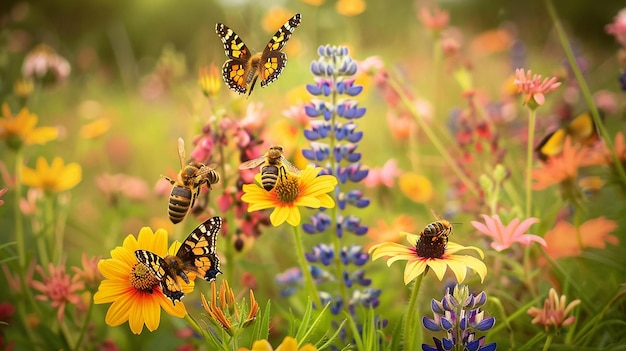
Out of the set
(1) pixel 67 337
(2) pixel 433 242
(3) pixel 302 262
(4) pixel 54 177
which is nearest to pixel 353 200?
(3) pixel 302 262

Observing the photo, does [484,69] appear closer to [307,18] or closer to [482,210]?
[307,18]

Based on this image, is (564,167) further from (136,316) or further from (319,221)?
(136,316)

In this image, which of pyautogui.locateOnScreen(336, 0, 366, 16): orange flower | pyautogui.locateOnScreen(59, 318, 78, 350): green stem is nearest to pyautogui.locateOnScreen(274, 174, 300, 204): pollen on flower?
pyautogui.locateOnScreen(59, 318, 78, 350): green stem

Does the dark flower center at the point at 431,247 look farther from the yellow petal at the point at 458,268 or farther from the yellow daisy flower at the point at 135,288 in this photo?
the yellow daisy flower at the point at 135,288

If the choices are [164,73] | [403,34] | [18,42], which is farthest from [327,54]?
[403,34]

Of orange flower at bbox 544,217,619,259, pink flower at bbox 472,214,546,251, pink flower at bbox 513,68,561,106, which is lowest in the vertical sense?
pink flower at bbox 472,214,546,251

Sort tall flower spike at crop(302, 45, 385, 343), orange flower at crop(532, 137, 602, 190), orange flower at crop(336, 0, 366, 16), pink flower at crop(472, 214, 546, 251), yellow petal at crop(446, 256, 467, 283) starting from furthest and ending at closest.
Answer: orange flower at crop(336, 0, 366, 16), orange flower at crop(532, 137, 602, 190), tall flower spike at crop(302, 45, 385, 343), pink flower at crop(472, 214, 546, 251), yellow petal at crop(446, 256, 467, 283)

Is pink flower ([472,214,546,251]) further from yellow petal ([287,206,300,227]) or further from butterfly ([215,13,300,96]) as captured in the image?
butterfly ([215,13,300,96])
